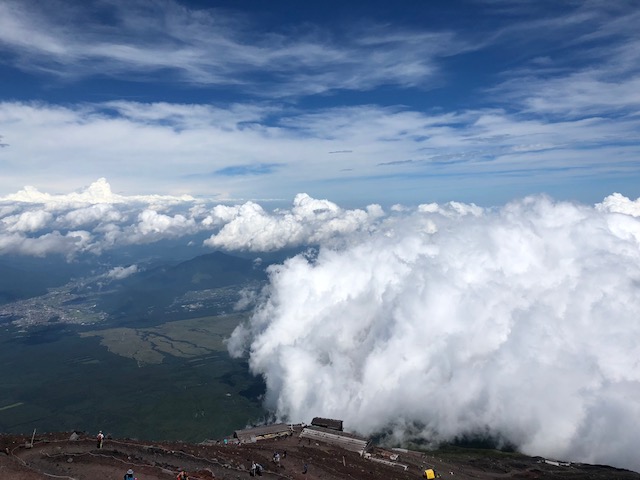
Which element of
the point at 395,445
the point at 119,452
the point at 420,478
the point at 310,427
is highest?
the point at 119,452

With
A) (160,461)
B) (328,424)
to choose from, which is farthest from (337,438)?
(160,461)

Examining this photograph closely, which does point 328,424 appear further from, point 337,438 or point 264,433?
point 264,433

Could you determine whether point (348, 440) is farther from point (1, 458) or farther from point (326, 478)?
point (1, 458)

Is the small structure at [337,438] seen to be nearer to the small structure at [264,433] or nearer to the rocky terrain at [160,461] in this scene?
the small structure at [264,433]

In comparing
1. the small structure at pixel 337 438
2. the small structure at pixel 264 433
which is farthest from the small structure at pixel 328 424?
the small structure at pixel 264 433

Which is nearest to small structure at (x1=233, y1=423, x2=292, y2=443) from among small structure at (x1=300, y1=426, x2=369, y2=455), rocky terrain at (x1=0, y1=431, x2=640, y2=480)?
small structure at (x1=300, y1=426, x2=369, y2=455)

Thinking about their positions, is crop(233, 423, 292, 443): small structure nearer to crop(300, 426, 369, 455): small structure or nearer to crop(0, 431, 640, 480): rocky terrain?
crop(300, 426, 369, 455): small structure

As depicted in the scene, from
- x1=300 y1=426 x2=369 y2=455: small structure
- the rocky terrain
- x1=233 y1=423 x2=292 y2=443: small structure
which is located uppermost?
the rocky terrain

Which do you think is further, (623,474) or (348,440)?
(623,474)

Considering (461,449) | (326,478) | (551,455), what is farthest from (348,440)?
(551,455)
